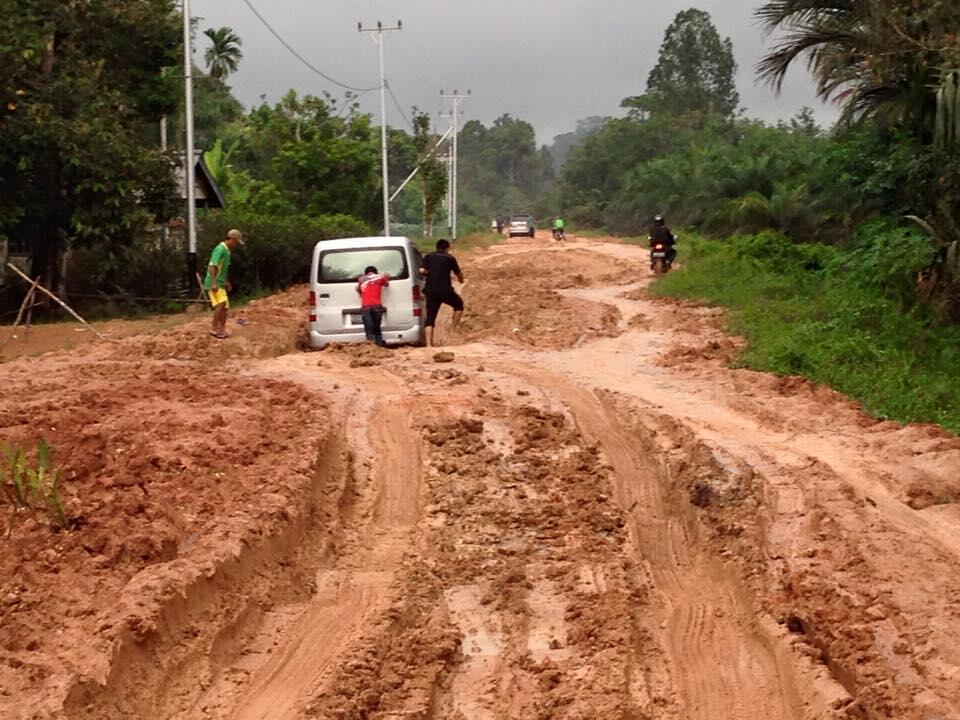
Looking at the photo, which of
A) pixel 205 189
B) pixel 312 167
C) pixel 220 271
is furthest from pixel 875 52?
pixel 312 167

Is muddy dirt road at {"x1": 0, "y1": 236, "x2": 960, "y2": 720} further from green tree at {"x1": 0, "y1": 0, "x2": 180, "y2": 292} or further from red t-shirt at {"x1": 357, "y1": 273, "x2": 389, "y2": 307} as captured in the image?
green tree at {"x1": 0, "y1": 0, "x2": 180, "y2": 292}

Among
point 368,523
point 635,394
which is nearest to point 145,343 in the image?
point 635,394

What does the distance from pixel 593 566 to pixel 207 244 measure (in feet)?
69.6

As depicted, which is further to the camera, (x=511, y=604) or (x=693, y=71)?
(x=693, y=71)

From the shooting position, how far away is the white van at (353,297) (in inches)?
579

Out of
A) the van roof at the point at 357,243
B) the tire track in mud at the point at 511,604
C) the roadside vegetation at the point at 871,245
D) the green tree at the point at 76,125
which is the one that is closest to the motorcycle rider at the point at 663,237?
the roadside vegetation at the point at 871,245

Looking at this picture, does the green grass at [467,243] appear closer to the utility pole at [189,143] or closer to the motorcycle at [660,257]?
the motorcycle at [660,257]

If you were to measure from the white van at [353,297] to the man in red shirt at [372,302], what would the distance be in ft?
0.71

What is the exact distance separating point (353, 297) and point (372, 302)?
0.48m

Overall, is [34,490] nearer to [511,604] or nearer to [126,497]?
[126,497]

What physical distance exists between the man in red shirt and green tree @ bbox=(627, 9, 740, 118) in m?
67.0

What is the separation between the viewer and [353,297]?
48.3 feet

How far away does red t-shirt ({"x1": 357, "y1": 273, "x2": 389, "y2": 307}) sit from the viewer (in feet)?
46.9

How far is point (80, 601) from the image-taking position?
5.37 meters
